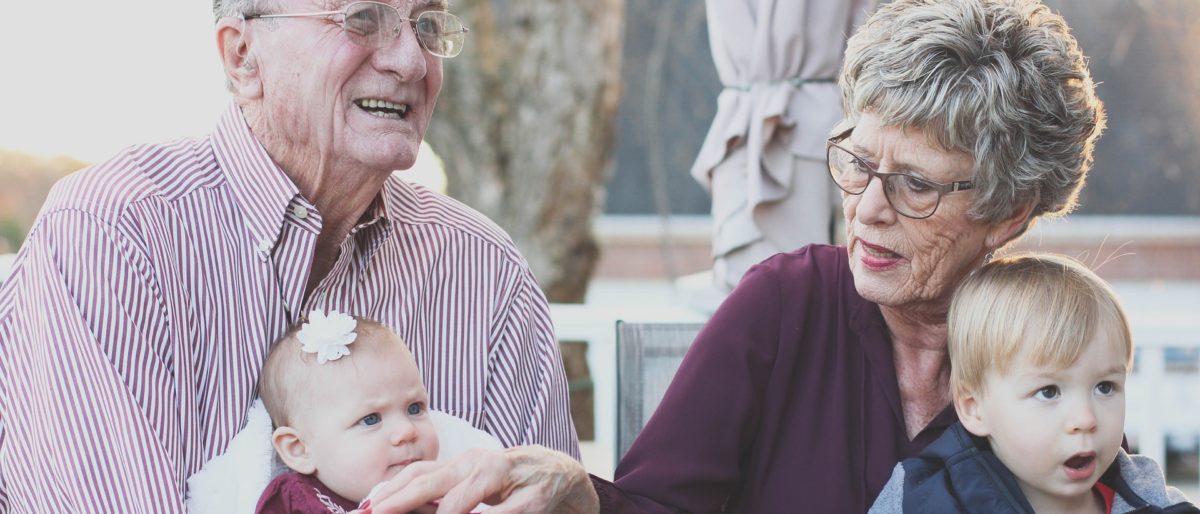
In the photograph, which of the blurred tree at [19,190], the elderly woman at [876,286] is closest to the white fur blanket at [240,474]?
the elderly woman at [876,286]

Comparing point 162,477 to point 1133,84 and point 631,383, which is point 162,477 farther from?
point 1133,84

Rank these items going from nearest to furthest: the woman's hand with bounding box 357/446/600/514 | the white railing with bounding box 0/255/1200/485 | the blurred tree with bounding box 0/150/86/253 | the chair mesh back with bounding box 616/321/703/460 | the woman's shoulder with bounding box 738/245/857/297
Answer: the woman's hand with bounding box 357/446/600/514, the woman's shoulder with bounding box 738/245/857/297, the chair mesh back with bounding box 616/321/703/460, the white railing with bounding box 0/255/1200/485, the blurred tree with bounding box 0/150/86/253

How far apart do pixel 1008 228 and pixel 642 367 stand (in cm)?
105

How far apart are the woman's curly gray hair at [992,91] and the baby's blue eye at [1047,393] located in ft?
Answer: 1.15

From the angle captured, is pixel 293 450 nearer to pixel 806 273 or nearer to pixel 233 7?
pixel 233 7

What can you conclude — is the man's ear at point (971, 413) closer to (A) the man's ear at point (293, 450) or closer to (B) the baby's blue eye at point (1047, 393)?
(B) the baby's blue eye at point (1047, 393)

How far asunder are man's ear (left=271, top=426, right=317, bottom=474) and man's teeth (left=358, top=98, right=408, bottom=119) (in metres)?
0.61

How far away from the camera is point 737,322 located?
2.36m

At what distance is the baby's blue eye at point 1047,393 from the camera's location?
2018mm

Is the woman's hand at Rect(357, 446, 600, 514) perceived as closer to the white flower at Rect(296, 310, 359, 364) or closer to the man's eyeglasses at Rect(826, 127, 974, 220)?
the white flower at Rect(296, 310, 359, 364)

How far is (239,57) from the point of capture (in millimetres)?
2260

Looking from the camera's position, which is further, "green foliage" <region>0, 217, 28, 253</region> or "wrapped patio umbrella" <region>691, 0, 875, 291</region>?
"green foliage" <region>0, 217, 28, 253</region>

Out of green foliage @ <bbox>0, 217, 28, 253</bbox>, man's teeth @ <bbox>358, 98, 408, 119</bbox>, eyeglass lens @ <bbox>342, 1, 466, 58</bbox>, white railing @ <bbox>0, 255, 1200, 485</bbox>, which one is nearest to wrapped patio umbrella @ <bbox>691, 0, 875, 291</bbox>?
white railing @ <bbox>0, 255, 1200, 485</bbox>

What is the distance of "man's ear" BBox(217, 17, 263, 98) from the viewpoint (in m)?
2.23
